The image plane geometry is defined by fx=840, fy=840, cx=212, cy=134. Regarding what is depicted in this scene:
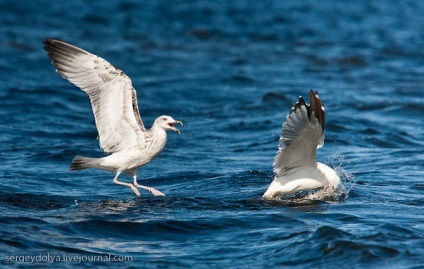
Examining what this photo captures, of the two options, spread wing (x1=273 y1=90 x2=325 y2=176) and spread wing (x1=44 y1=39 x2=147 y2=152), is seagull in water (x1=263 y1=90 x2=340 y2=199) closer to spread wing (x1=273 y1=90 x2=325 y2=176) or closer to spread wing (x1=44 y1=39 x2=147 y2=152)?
spread wing (x1=273 y1=90 x2=325 y2=176)

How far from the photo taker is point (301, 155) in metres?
9.44

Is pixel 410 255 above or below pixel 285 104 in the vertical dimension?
below

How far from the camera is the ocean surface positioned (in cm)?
798

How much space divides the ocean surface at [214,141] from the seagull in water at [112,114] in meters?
0.53

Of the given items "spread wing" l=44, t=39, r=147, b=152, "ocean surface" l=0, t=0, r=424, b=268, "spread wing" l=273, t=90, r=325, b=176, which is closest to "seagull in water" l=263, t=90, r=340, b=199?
"spread wing" l=273, t=90, r=325, b=176

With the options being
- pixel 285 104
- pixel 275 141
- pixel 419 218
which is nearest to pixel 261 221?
pixel 419 218

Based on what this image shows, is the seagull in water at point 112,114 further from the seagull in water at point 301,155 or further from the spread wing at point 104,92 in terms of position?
the seagull in water at point 301,155

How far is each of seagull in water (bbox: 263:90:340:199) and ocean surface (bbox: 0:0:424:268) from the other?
23cm

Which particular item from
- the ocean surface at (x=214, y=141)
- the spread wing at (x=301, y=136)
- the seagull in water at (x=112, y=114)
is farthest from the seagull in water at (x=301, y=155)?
the seagull in water at (x=112, y=114)

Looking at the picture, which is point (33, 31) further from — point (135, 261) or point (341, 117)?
point (135, 261)

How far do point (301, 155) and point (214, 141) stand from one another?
15.3 feet

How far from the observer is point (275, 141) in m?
14.0

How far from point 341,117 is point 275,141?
246 centimetres

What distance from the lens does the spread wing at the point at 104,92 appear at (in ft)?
31.3
